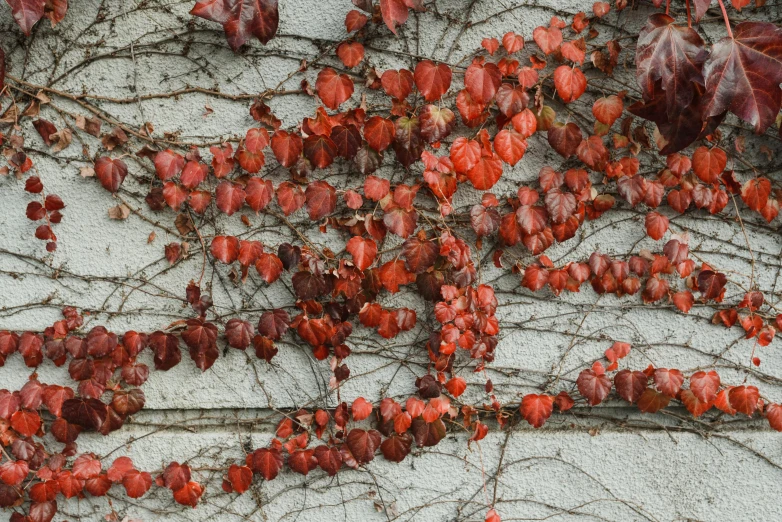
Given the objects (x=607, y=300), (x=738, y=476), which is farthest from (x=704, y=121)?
(x=738, y=476)

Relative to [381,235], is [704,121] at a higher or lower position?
higher

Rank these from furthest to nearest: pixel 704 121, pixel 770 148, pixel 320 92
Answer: pixel 770 148 → pixel 320 92 → pixel 704 121

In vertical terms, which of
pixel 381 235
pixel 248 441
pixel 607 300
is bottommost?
pixel 248 441

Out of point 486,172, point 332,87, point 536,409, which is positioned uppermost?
point 332,87

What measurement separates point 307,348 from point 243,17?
52.9 inches

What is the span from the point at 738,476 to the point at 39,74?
11.3 feet

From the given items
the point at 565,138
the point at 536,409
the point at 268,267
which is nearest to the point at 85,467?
the point at 268,267

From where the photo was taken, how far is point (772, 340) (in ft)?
8.31

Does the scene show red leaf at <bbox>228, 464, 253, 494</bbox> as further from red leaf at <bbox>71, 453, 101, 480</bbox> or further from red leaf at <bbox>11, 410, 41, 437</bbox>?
red leaf at <bbox>11, 410, 41, 437</bbox>

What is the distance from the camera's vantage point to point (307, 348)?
248 cm

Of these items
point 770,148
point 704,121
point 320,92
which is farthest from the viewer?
point 770,148

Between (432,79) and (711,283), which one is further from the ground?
(432,79)

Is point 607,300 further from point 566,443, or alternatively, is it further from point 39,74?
point 39,74

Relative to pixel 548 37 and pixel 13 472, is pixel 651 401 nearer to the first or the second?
pixel 548 37
